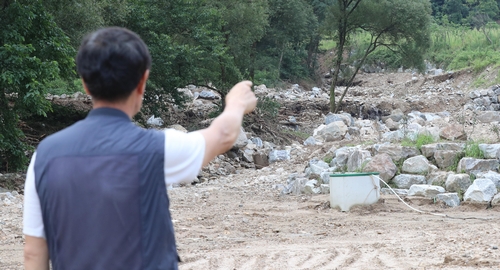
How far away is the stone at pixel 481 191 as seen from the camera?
28.1 feet

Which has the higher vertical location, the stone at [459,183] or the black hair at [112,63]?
the black hair at [112,63]

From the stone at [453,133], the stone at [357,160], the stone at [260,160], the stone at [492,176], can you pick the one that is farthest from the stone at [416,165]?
the stone at [260,160]

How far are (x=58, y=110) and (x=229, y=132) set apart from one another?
17782 millimetres

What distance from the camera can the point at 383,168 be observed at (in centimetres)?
995

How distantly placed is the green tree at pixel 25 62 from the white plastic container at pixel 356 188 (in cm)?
587

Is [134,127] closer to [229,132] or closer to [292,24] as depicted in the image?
[229,132]

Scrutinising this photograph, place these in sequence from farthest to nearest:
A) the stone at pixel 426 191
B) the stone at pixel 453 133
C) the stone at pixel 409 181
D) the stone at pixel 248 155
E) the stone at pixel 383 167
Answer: the stone at pixel 248 155
the stone at pixel 453 133
the stone at pixel 383 167
the stone at pixel 409 181
the stone at pixel 426 191

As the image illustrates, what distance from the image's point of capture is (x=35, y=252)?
1.78 m

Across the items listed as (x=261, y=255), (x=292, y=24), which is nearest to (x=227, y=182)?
(x=261, y=255)

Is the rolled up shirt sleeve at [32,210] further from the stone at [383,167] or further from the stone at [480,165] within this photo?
the stone at [480,165]

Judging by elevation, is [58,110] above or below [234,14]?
below

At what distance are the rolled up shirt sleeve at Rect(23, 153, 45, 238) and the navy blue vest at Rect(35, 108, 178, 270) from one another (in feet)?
0.14

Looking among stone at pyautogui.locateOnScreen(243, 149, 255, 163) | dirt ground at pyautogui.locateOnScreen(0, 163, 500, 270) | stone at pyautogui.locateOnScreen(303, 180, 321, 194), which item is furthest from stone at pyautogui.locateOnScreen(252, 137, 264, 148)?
stone at pyautogui.locateOnScreen(303, 180, 321, 194)

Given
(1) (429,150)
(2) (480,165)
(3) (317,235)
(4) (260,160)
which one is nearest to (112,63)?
(3) (317,235)
